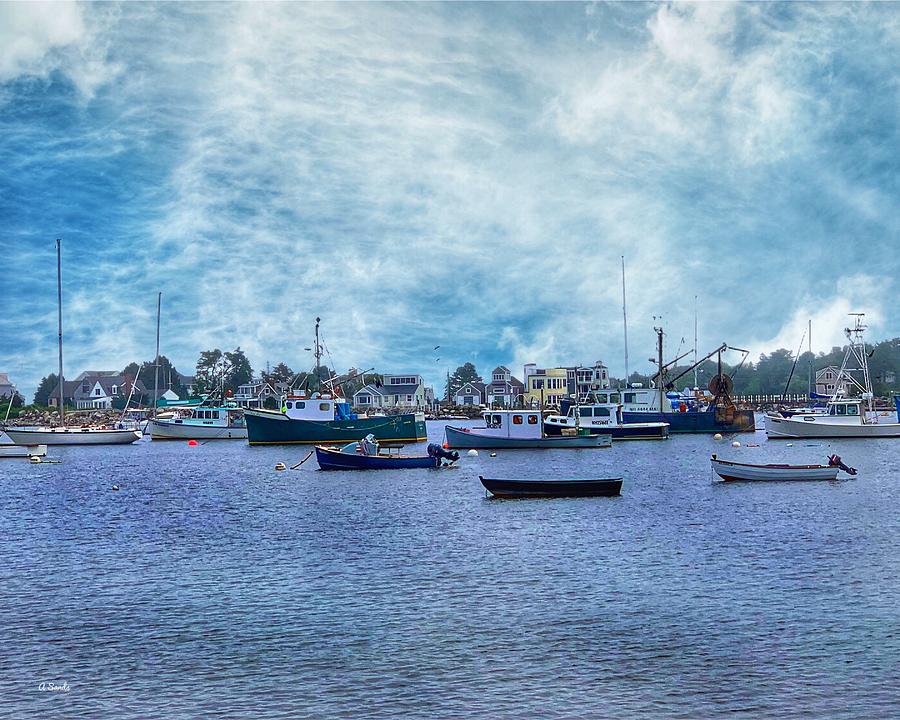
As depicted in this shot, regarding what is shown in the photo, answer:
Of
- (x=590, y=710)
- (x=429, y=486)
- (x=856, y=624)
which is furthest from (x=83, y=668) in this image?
(x=429, y=486)

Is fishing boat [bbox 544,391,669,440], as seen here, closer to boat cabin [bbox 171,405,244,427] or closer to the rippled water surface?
boat cabin [bbox 171,405,244,427]

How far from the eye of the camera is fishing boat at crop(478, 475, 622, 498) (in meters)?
45.8

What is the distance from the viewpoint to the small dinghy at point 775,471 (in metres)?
51.9

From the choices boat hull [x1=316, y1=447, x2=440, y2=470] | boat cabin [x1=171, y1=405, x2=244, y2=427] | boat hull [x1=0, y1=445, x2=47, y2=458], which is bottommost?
boat hull [x1=316, y1=447, x2=440, y2=470]

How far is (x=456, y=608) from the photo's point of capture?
Answer: 78.4 ft

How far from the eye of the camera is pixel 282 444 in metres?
93.8

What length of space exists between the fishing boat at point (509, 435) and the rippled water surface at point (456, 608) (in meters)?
33.7

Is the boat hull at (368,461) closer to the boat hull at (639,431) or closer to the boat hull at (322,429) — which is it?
the boat hull at (322,429)

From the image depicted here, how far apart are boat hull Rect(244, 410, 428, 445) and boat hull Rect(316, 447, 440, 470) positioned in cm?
2445

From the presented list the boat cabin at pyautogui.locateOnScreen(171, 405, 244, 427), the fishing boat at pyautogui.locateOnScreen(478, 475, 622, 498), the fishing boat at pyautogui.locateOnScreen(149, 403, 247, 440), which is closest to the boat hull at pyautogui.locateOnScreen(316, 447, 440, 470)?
the fishing boat at pyautogui.locateOnScreen(478, 475, 622, 498)

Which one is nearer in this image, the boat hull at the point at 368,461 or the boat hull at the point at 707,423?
the boat hull at the point at 368,461

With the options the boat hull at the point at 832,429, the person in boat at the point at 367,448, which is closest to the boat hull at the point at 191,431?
the person in boat at the point at 367,448

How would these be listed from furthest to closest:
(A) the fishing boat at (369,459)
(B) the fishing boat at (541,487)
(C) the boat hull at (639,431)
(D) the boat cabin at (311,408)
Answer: (C) the boat hull at (639,431), (D) the boat cabin at (311,408), (A) the fishing boat at (369,459), (B) the fishing boat at (541,487)

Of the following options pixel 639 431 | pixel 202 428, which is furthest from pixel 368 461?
pixel 202 428
